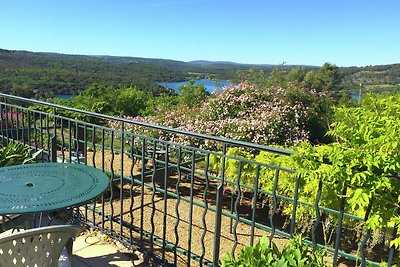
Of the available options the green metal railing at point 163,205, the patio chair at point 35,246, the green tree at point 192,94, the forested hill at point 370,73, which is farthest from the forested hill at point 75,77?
the patio chair at point 35,246

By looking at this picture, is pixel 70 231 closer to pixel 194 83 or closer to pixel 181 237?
pixel 181 237

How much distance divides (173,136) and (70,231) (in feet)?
20.4

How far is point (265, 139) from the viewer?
279 inches

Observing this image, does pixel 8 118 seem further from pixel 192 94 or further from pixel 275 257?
pixel 192 94

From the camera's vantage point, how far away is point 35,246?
1484 mm

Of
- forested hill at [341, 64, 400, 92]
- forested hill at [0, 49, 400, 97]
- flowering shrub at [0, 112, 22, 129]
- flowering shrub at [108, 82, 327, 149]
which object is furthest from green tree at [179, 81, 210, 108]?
forested hill at [341, 64, 400, 92]

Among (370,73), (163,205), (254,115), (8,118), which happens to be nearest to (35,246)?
(163,205)

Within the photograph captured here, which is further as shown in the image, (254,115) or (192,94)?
(192,94)

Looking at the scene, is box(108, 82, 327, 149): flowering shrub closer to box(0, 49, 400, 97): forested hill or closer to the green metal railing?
A: the green metal railing

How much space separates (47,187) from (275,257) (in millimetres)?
1394

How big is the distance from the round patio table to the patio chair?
31 centimetres

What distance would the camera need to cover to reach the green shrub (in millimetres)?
1438

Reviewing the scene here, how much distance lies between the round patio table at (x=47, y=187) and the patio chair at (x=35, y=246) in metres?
0.31

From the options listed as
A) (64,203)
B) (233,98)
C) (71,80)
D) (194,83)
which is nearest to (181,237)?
(64,203)
